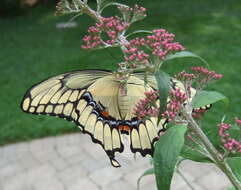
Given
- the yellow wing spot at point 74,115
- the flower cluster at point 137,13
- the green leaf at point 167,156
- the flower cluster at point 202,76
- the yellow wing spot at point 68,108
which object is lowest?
the yellow wing spot at point 74,115

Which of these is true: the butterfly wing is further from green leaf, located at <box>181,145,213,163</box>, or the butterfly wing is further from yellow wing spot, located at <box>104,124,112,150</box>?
green leaf, located at <box>181,145,213,163</box>

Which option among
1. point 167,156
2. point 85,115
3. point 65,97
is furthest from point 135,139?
point 167,156

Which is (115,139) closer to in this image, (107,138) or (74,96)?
(107,138)

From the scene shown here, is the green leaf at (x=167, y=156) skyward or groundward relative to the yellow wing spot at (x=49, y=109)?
skyward

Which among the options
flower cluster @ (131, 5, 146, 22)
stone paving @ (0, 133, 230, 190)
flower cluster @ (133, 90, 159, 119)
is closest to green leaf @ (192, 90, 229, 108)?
flower cluster @ (133, 90, 159, 119)

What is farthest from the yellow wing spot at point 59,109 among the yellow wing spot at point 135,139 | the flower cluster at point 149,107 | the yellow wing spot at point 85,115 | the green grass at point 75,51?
the green grass at point 75,51

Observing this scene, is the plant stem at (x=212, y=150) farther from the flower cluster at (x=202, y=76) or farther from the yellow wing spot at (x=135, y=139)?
the yellow wing spot at (x=135, y=139)
